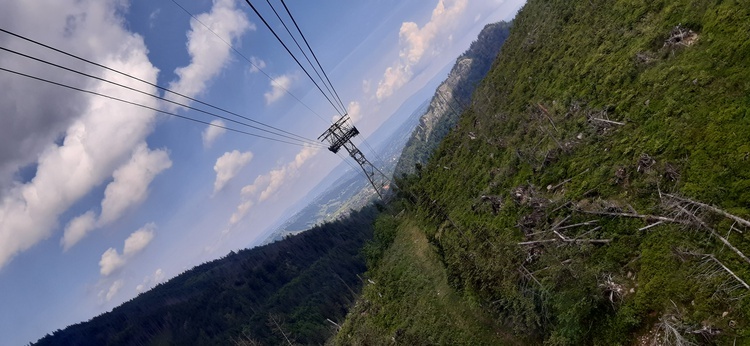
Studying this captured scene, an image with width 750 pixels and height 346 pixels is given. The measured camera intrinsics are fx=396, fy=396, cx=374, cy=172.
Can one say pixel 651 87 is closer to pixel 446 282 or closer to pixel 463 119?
pixel 446 282

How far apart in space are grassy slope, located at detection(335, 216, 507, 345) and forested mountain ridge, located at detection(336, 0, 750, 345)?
252 millimetres

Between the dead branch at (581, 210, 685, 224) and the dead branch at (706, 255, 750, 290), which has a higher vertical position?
the dead branch at (581, 210, 685, 224)

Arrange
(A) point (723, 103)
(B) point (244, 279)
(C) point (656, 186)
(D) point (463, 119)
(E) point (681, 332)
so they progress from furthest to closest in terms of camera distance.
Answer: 1. (B) point (244, 279)
2. (D) point (463, 119)
3. (C) point (656, 186)
4. (A) point (723, 103)
5. (E) point (681, 332)

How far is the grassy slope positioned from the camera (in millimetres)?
29500

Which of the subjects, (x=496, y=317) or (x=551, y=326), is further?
(x=496, y=317)

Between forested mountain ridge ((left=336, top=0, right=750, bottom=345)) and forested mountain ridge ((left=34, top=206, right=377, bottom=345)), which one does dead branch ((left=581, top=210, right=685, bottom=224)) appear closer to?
forested mountain ridge ((left=336, top=0, right=750, bottom=345))

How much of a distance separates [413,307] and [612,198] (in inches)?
887

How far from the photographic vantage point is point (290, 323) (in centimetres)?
13212

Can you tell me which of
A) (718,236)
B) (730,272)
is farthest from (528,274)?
(730,272)

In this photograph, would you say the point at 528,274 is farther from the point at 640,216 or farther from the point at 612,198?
the point at 640,216

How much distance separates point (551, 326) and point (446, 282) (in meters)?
15.7

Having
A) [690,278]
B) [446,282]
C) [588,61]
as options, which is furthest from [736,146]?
[446,282]

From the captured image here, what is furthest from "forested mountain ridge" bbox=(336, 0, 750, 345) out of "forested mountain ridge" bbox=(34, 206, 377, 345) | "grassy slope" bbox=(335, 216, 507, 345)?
"forested mountain ridge" bbox=(34, 206, 377, 345)

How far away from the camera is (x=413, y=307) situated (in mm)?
37500
